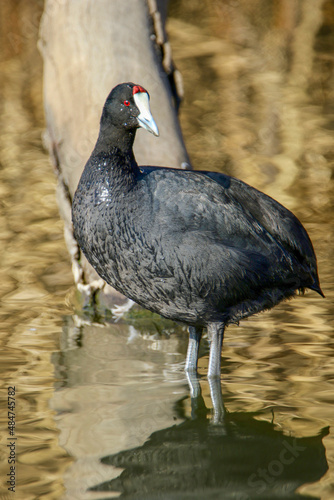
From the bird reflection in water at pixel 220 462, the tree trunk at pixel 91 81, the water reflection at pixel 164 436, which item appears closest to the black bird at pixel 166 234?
the water reflection at pixel 164 436

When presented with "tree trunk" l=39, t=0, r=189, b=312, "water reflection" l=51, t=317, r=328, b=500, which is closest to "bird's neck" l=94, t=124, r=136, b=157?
"water reflection" l=51, t=317, r=328, b=500

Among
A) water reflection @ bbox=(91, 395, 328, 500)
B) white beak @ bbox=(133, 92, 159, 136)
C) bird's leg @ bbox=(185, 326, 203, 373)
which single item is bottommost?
water reflection @ bbox=(91, 395, 328, 500)

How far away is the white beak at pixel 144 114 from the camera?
444cm

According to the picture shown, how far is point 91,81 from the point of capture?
6.45 metres

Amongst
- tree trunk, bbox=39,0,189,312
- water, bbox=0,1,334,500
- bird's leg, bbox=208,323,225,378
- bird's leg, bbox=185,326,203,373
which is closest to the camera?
water, bbox=0,1,334,500

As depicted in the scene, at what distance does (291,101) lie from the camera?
44.5 ft

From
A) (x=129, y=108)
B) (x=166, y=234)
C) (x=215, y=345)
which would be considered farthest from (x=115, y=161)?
(x=215, y=345)

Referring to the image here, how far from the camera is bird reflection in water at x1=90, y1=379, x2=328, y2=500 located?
381 centimetres

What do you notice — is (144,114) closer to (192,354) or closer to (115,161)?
(115,161)

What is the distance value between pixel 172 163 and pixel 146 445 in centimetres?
285

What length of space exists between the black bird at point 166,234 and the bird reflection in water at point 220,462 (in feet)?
2.36

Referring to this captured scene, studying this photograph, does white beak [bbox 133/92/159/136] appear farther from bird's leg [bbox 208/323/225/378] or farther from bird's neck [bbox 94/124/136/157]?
bird's leg [bbox 208/323/225/378]

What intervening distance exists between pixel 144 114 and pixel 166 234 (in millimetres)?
710

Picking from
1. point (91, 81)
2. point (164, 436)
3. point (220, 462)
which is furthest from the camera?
point (91, 81)
